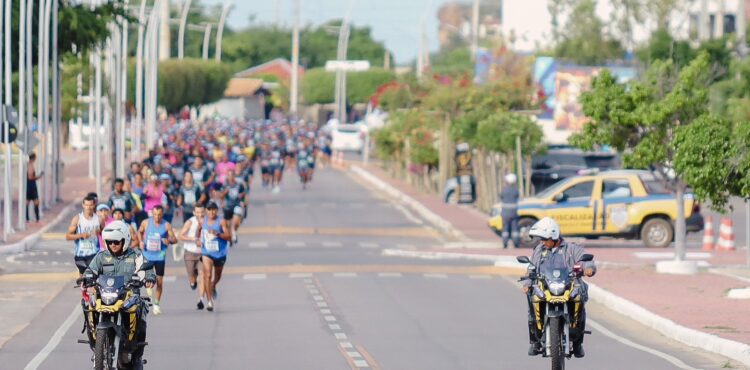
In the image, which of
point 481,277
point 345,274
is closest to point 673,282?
point 481,277

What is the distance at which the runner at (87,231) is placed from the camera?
22.7m

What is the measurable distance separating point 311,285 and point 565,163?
23823 mm

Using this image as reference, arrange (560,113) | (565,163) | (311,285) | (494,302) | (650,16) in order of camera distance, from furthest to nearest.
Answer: (650,16) < (560,113) < (565,163) < (311,285) < (494,302)

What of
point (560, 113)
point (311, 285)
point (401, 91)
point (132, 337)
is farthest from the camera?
point (560, 113)

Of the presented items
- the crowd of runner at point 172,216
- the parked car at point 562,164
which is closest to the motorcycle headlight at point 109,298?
the crowd of runner at point 172,216

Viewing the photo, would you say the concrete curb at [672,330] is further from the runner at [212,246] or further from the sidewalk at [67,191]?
the sidewalk at [67,191]

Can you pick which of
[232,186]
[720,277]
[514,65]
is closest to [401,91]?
[514,65]

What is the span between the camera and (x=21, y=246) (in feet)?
120

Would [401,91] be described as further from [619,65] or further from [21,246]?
[21,246]

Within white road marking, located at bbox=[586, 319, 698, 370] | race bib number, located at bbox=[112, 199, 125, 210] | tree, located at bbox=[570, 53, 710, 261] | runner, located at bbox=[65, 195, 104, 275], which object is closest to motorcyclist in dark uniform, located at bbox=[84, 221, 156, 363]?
white road marking, located at bbox=[586, 319, 698, 370]

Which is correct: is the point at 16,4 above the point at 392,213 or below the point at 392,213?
above

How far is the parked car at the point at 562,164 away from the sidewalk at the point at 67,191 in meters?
12.9

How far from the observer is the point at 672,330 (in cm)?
2156

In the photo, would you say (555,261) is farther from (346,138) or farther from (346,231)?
(346,138)
